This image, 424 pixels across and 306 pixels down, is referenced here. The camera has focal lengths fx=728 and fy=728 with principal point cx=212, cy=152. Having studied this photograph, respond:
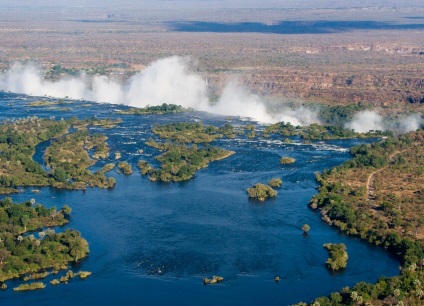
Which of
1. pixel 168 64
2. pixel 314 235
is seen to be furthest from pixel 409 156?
pixel 168 64

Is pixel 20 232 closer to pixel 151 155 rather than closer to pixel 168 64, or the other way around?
pixel 151 155

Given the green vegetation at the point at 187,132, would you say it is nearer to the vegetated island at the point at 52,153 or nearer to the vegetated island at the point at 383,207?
the vegetated island at the point at 52,153

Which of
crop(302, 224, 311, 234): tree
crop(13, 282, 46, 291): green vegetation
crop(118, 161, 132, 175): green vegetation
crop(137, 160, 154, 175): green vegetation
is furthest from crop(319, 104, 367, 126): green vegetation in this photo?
crop(13, 282, 46, 291): green vegetation

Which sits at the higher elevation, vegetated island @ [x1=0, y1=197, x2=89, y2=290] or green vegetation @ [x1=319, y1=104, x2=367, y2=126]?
green vegetation @ [x1=319, y1=104, x2=367, y2=126]

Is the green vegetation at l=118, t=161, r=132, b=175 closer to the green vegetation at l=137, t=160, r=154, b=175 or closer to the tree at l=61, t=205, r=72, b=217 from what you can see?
the green vegetation at l=137, t=160, r=154, b=175

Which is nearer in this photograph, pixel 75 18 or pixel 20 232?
pixel 20 232

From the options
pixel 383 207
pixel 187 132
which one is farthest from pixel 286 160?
pixel 187 132
